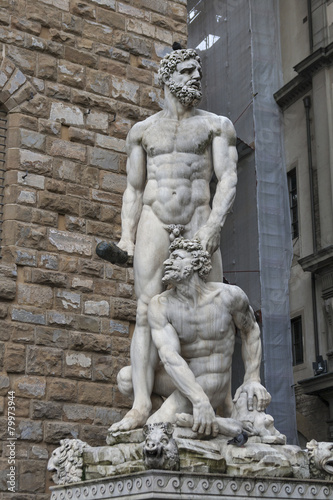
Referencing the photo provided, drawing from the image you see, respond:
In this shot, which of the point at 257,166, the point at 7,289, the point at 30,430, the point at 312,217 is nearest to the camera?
the point at 30,430

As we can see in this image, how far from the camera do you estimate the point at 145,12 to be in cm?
1088

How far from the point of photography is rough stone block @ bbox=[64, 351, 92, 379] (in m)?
9.22

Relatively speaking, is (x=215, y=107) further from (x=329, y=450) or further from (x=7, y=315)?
(x=329, y=450)

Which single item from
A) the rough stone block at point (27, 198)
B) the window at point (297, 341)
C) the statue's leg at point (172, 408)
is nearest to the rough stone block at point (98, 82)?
the rough stone block at point (27, 198)

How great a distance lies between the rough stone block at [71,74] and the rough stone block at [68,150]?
2.21 feet

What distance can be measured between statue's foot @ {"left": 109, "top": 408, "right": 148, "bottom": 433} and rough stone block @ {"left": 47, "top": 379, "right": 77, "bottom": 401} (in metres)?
2.73

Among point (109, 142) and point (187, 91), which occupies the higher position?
point (109, 142)

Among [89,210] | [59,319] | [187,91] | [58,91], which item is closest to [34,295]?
[59,319]

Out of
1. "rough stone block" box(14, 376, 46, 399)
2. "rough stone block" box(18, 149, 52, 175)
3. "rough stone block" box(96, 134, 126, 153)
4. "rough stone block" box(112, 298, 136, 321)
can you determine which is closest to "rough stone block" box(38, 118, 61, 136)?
"rough stone block" box(18, 149, 52, 175)

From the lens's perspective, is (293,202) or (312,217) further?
(293,202)

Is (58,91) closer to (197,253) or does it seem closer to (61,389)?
A: (61,389)

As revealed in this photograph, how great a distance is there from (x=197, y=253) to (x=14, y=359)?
306 centimetres

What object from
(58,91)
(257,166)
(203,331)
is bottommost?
(203,331)

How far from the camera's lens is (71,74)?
10078 mm
